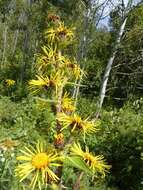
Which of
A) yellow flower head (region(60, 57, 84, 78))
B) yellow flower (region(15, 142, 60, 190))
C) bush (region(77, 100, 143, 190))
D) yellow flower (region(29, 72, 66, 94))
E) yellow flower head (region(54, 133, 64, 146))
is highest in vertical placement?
yellow flower head (region(60, 57, 84, 78))

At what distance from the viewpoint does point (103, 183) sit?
29.9 feet

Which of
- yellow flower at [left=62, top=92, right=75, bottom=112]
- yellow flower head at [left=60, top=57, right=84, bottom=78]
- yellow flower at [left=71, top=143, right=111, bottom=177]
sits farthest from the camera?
yellow flower head at [left=60, top=57, right=84, bottom=78]

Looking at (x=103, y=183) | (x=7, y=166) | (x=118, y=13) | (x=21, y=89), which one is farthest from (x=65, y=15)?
(x=7, y=166)

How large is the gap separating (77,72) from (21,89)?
2001cm

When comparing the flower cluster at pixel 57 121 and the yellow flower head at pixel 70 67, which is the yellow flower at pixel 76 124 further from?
the yellow flower head at pixel 70 67

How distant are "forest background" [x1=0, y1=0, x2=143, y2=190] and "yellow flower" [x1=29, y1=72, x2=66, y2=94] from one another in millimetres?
88

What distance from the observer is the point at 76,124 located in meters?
1.57

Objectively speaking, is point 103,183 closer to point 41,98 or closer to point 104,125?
point 104,125

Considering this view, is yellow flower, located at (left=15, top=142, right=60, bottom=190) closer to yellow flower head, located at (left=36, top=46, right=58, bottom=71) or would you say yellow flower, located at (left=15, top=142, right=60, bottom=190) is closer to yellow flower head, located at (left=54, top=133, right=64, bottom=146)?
yellow flower head, located at (left=54, top=133, right=64, bottom=146)

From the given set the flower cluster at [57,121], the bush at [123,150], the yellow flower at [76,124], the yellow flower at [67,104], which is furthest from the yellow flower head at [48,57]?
the bush at [123,150]

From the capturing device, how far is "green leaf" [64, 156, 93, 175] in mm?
1397

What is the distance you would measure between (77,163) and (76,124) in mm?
187

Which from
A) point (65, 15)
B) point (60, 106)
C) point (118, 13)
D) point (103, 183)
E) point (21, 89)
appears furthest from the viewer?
point (65, 15)

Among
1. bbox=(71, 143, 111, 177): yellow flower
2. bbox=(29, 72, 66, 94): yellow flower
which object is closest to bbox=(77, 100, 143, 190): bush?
bbox=(29, 72, 66, 94): yellow flower
